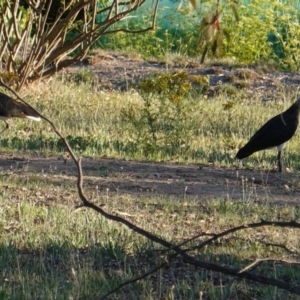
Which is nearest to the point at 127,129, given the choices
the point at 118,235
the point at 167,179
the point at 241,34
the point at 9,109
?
the point at 9,109

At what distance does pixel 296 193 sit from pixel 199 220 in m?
1.84

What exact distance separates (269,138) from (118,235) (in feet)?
14.2

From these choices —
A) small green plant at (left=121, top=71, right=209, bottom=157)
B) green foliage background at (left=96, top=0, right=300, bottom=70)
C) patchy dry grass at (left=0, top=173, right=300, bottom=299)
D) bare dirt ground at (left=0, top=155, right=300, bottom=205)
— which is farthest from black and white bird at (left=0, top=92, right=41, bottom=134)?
green foliage background at (left=96, top=0, right=300, bottom=70)

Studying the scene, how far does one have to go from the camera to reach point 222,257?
5.68 metres

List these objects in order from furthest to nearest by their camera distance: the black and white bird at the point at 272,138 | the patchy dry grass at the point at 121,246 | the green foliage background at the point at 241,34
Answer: the green foliage background at the point at 241,34, the black and white bird at the point at 272,138, the patchy dry grass at the point at 121,246

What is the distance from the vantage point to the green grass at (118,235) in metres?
4.97

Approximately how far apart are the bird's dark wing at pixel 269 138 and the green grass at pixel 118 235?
8.6 inches

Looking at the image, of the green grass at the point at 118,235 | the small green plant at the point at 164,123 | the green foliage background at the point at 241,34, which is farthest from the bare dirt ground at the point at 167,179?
the green foliage background at the point at 241,34

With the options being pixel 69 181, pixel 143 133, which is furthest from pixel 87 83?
pixel 69 181

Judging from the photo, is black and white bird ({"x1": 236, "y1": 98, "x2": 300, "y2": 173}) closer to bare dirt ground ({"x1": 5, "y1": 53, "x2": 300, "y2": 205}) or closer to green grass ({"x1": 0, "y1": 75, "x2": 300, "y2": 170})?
green grass ({"x1": 0, "y1": 75, "x2": 300, "y2": 170})

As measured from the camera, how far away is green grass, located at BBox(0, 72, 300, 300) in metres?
4.97

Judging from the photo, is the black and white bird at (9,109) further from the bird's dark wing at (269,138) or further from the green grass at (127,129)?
the bird's dark wing at (269,138)

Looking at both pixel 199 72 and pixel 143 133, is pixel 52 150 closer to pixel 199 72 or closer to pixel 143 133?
pixel 143 133

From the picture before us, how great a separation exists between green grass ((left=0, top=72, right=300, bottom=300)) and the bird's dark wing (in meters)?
0.22
